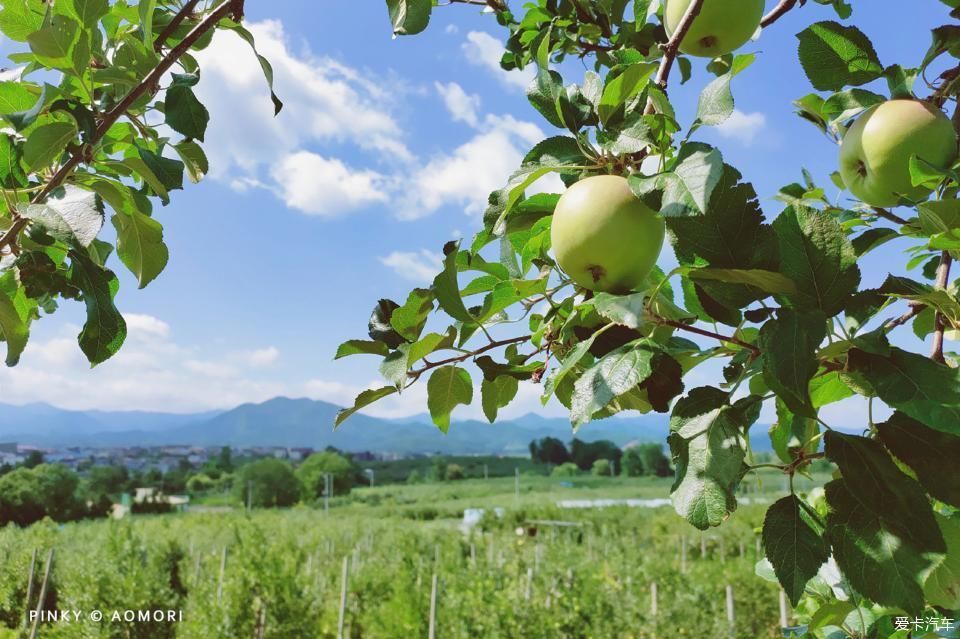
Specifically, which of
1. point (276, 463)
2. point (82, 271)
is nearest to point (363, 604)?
point (82, 271)

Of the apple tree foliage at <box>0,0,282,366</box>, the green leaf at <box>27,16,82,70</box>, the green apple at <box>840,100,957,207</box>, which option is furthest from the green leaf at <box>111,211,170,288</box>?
the green apple at <box>840,100,957,207</box>

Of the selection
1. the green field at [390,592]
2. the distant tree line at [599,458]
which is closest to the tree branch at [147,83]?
the green field at [390,592]

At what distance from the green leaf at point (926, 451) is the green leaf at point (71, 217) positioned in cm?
52

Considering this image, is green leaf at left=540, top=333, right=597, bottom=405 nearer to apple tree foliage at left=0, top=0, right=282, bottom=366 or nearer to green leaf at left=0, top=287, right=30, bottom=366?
apple tree foliage at left=0, top=0, right=282, bottom=366

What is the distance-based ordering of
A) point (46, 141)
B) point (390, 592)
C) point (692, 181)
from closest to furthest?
point (692, 181), point (46, 141), point (390, 592)

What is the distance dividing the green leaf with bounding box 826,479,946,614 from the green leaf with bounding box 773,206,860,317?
0.31ft

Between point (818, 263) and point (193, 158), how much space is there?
0.60 metres

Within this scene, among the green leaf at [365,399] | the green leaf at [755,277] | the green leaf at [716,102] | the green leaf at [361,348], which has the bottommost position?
the green leaf at [365,399]

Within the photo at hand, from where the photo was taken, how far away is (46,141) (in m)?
0.50

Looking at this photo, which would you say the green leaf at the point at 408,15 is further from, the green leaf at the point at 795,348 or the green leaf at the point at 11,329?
the green leaf at the point at 11,329

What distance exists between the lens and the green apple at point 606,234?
364mm

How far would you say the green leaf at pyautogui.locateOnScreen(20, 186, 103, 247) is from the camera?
46cm

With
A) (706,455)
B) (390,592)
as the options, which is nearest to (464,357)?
(706,455)

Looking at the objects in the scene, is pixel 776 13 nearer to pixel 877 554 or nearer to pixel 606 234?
pixel 606 234
